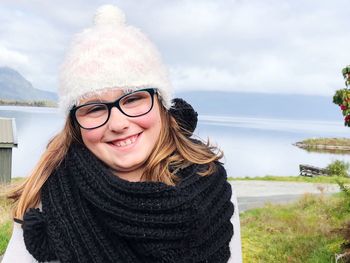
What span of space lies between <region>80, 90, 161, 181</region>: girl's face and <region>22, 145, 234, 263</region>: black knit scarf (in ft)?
0.21

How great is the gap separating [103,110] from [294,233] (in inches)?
248

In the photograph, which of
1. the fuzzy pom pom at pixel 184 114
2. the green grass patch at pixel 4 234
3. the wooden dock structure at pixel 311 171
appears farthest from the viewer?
the wooden dock structure at pixel 311 171

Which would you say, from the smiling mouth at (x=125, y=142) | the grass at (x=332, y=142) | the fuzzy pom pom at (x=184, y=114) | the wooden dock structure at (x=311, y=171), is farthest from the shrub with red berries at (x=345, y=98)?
the grass at (x=332, y=142)

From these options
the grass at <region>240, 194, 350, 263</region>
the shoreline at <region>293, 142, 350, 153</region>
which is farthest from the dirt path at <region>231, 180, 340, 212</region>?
the shoreline at <region>293, 142, 350, 153</region>

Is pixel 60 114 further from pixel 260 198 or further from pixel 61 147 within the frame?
pixel 260 198

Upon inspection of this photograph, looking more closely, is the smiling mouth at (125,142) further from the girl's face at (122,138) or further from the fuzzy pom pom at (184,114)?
the fuzzy pom pom at (184,114)

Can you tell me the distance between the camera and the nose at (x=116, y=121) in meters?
1.70

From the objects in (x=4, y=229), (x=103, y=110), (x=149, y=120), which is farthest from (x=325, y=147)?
(x=103, y=110)

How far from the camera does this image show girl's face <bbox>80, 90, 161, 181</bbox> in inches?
68.1

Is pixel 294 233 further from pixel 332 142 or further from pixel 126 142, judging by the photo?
pixel 332 142

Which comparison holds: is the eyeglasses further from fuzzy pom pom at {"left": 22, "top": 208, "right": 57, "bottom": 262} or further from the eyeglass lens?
fuzzy pom pom at {"left": 22, "top": 208, "right": 57, "bottom": 262}

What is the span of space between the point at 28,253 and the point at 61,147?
0.44 metres

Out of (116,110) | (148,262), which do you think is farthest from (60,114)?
(148,262)

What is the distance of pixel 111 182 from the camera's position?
1797 millimetres
